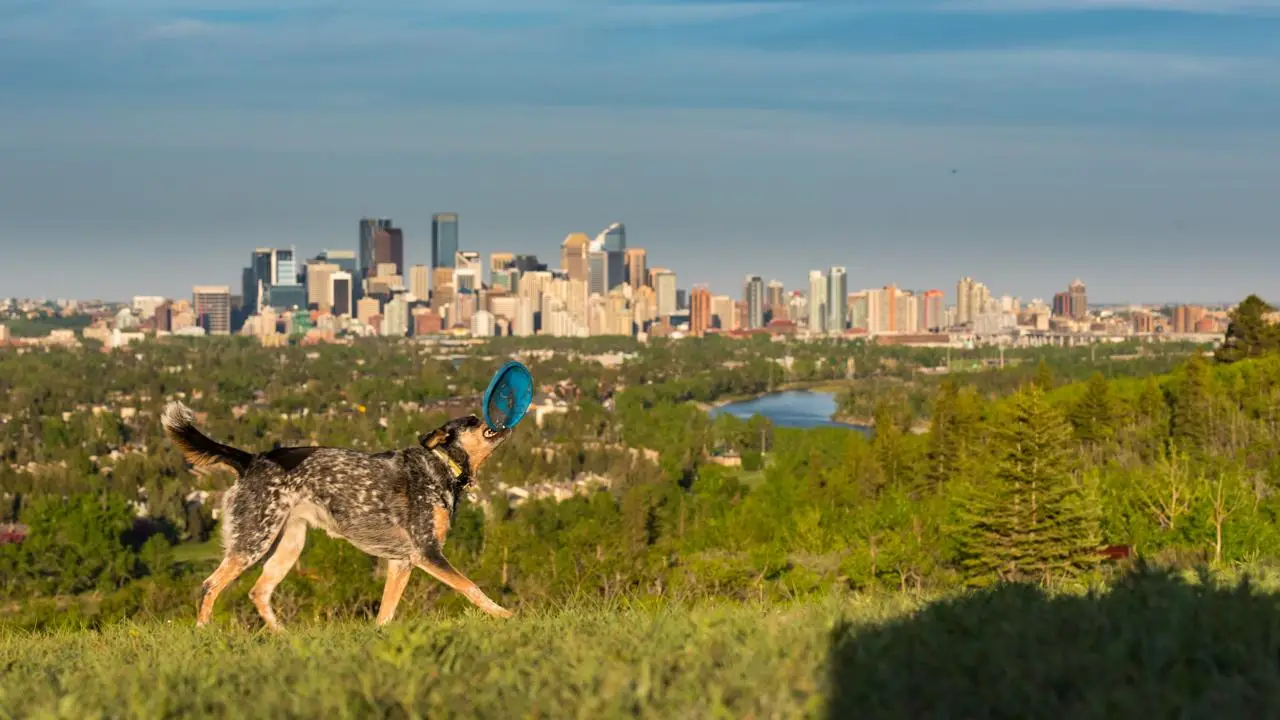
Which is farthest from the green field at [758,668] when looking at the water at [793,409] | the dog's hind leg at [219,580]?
the water at [793,409]

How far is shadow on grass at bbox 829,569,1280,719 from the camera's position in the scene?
4074 mm

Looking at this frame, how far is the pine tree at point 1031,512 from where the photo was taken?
2938 cm

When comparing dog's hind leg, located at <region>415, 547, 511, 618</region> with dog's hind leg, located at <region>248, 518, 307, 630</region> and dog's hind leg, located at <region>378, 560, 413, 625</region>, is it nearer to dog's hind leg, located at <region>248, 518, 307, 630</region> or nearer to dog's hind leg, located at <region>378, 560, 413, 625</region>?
dog's hind leg, located at <region>378, 560, 413, 625</region>

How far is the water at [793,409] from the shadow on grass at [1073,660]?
95034 millimetres

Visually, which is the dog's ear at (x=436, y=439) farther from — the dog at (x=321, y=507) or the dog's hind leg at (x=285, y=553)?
the dog's hind leg at (x=285, y=553)

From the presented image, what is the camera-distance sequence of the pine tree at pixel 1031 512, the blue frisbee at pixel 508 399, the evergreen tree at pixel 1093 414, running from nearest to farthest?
the blue frisbee at pixel 508 399 → the pine tree at pixel 1031 512 → the evergreen tree at pixel 1093 414

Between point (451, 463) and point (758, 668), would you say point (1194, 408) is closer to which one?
point (451, 463)

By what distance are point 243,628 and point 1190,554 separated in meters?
5.72

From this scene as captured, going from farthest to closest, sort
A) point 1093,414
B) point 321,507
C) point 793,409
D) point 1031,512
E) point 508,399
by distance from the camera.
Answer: point 793,409 → point 1093,414 → point 1031,512 → point 508,399 → point 321,507

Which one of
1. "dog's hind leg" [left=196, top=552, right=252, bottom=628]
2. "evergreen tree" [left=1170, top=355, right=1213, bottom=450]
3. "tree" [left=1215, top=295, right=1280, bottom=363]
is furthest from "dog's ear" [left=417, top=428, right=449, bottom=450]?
"tree" [left=1215, top=295, right=1280, bottom=363]

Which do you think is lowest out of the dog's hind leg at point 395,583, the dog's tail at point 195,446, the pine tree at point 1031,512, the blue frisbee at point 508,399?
the pine tree at point 1031,512

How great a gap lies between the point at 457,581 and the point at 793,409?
120 meters

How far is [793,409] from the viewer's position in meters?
126

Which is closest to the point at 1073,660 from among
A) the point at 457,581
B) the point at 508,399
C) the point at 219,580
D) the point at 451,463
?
the point at 457,581
